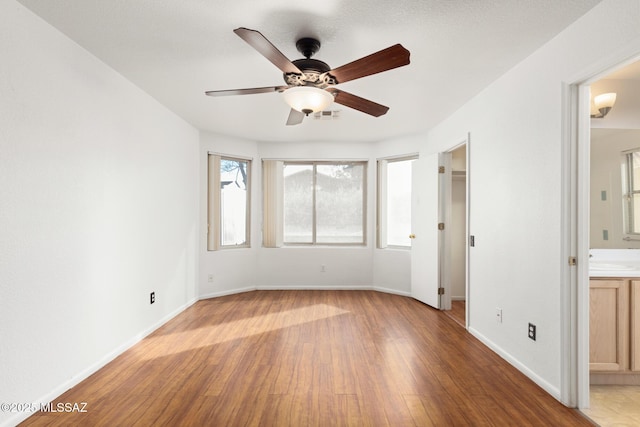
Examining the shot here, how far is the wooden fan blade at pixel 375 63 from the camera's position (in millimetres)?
1668

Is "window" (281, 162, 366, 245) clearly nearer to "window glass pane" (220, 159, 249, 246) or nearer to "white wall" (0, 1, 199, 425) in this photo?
"window glass pane" (220, 159, 249, 246)

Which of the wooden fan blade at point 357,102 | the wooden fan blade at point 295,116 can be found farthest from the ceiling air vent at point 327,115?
the wooden fan blade at point 357,102

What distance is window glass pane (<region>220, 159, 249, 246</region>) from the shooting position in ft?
16.0

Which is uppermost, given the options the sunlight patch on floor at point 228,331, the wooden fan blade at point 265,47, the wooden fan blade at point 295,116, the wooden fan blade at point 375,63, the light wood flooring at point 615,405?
the wooden fan blade at point 265,47

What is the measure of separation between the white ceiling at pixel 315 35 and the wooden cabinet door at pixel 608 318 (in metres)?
1.74

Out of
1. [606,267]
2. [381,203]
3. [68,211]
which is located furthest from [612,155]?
[68,211]

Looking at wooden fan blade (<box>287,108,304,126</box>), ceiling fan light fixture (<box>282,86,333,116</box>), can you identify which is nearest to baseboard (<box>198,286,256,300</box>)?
wooden fan blade (<box>287,108,304,126</box>)

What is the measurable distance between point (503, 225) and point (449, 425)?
1.64 m

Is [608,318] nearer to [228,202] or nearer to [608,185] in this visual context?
[608,185]

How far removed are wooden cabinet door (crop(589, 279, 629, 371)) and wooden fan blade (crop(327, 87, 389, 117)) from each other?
1.91m

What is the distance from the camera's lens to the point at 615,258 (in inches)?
109

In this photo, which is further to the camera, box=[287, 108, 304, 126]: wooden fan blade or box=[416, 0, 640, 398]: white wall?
box=[287, 108, 304, 126]: wooden fan blade

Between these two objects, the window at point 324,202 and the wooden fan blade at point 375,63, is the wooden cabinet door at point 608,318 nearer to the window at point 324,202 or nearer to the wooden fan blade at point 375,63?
the wooden fan blade at point 375,63

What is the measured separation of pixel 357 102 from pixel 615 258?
2.60 m
